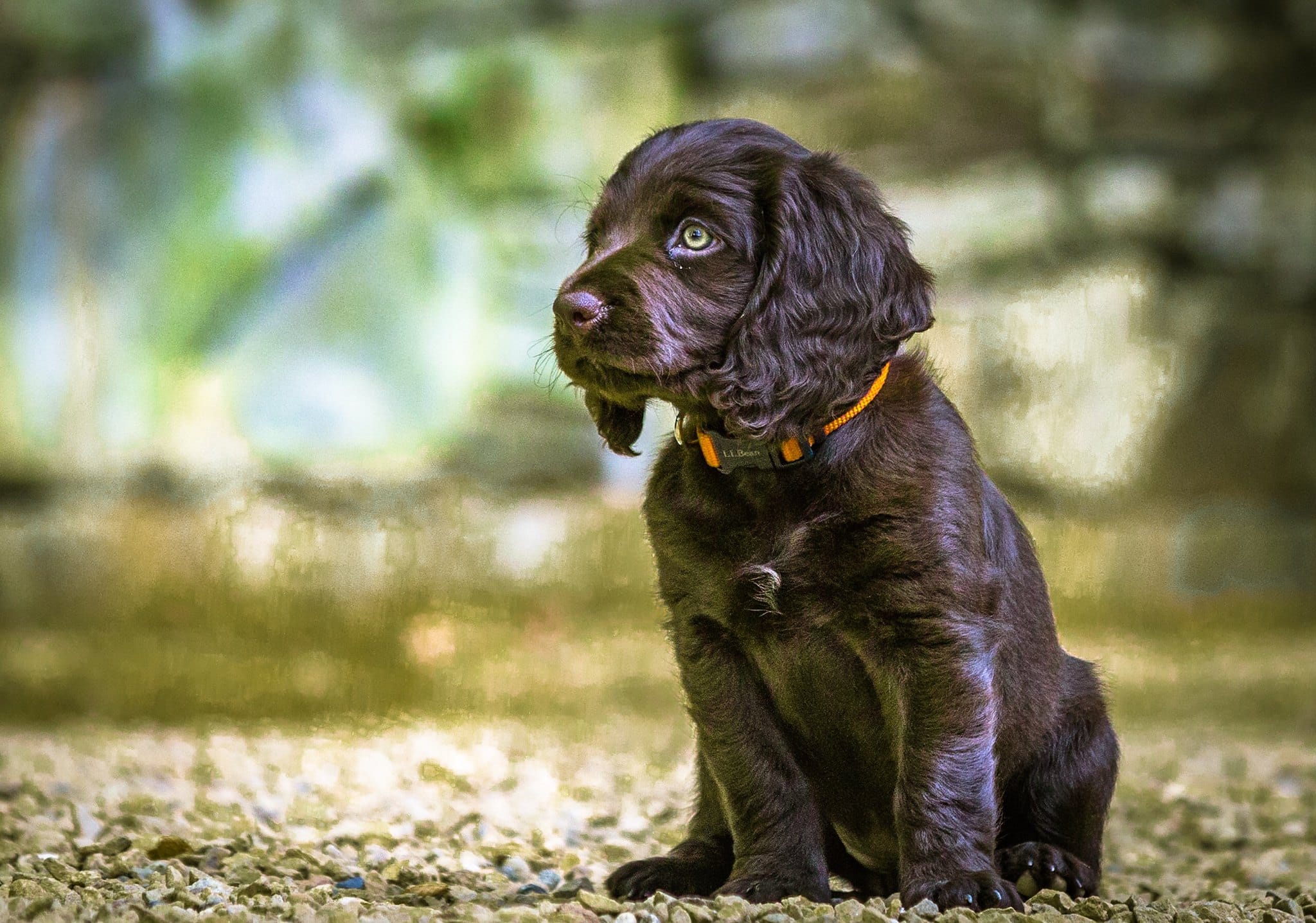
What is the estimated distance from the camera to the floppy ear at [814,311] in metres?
3.00

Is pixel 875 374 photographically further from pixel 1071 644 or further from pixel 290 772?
pixel 1071 644

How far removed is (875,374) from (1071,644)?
16.9 feet

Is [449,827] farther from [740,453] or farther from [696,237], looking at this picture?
[696,237]

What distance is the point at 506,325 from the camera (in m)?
9.02

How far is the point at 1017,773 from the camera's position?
138 inches

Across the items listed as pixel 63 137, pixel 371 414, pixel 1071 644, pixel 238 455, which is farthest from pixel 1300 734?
pixel 63 137

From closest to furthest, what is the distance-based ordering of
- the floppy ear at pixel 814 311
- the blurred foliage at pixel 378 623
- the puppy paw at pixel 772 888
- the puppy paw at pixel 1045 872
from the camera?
the floppy ear at pixel 814 311 → the puppy paw at pixel 772 888 → the puppy paw at pixel 1045 872 → the blurred foliage at pixel 378 623

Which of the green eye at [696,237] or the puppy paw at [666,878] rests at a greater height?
the green eye at [696,237]

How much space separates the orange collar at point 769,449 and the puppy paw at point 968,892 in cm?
94

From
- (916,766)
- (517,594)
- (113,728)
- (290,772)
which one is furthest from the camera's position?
(517,594)

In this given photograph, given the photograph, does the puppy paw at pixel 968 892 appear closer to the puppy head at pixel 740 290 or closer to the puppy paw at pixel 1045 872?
the puppy paw at pixel 1045 872

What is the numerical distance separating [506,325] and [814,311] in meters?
6.12

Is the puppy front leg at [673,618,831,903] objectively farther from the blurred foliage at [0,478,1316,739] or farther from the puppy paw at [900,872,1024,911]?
the blurred foliage at [0,478,1316,739]

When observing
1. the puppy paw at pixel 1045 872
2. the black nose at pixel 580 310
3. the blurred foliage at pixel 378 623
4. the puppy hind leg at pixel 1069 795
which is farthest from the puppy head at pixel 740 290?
the blurred foliage at pixel 378 623
